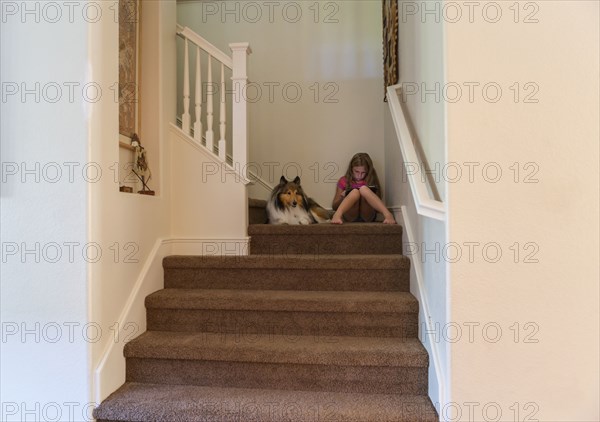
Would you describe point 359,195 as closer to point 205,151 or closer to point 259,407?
point 205,151

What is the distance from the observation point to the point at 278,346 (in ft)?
5.90

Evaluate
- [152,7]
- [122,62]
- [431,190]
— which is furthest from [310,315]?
[152,7]

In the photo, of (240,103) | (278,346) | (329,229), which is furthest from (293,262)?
(240,103)

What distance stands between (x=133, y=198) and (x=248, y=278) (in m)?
0.76

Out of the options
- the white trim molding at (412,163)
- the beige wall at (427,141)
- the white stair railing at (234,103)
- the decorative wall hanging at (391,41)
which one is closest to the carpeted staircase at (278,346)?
the beige wall at (427,141)

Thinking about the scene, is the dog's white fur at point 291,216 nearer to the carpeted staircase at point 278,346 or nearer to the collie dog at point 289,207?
the collie dog at point 289,207

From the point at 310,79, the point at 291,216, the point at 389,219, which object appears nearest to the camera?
the point at 389,219

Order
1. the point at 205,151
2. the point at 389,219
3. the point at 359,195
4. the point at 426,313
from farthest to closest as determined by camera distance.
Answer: the point at 359,195 < the point at 389,219 < the point at 205,151 < the point at 426,313

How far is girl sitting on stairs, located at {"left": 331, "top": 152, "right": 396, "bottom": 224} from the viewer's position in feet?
9.26

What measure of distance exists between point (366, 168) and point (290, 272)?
1.37m

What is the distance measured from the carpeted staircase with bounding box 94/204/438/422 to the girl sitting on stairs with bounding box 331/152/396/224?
0.67 metres

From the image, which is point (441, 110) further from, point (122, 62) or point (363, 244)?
point (122, 62)

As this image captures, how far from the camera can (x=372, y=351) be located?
172 cm

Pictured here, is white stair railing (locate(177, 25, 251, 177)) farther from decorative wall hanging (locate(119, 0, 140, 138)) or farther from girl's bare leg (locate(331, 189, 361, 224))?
girl's bare leg (locate(331, 189, 361, 224))
